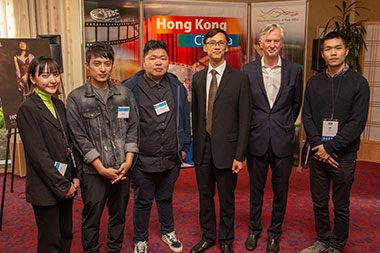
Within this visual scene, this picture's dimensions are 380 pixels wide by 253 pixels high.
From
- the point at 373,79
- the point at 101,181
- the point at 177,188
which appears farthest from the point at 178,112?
the point at 373,79

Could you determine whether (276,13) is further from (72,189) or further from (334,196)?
(72,189)

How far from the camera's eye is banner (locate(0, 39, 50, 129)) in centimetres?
326

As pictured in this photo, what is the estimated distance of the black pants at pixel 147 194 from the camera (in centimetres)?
249

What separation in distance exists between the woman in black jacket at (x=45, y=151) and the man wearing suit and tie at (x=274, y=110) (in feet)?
4.37

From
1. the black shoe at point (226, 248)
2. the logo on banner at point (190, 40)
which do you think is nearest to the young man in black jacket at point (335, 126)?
the black shoe at point (226, 248)

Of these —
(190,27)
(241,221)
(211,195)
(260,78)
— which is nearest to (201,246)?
(211,195)

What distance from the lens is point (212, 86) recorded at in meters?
2.40

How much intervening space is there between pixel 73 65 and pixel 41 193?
3.30m

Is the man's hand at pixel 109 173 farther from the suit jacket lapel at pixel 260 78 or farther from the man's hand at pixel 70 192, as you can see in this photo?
the suit jacket lapel at pixel 260 78

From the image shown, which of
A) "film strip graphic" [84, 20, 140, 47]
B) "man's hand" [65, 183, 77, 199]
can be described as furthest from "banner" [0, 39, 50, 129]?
"man's hand" [65, 183, 77, 199]

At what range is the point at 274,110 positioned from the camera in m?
2.42

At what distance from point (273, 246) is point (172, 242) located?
0.79 meters

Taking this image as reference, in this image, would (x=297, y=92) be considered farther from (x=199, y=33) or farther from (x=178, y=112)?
(x=199, y=33)

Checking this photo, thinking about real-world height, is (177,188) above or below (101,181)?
below
